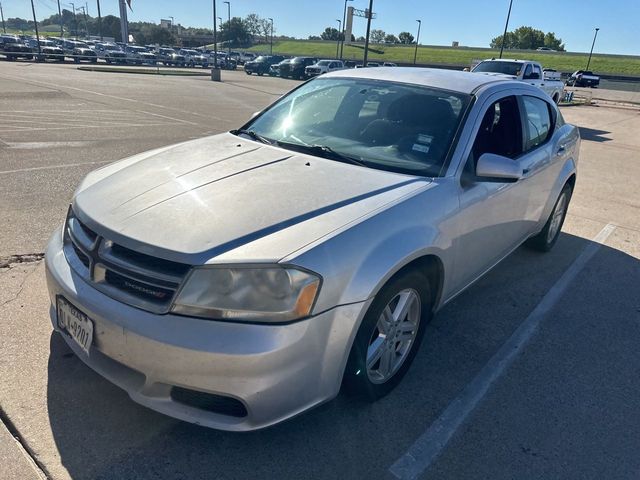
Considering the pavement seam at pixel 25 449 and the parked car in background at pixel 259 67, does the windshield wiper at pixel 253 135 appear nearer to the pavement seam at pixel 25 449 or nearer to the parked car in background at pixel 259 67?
the pavement seam at pixel 25 449

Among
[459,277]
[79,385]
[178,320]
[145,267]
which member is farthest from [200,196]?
[459,277]

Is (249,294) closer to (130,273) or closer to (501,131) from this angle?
(130,273)

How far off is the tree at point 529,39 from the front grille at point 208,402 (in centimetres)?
12518

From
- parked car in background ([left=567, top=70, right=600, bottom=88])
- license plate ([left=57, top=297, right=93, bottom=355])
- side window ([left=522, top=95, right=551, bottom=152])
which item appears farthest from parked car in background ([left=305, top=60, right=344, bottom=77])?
license plate ([left=57, top=297, right=93, bottom=355])

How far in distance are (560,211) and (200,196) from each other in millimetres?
4117

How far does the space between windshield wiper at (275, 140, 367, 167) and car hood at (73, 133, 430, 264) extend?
7 cm

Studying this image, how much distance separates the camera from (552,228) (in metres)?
5.02

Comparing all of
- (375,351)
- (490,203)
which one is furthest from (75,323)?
(490,203)

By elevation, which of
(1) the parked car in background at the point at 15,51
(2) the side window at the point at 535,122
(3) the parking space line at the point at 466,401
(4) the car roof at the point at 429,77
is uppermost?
(4) the car roof at the point at 429,77

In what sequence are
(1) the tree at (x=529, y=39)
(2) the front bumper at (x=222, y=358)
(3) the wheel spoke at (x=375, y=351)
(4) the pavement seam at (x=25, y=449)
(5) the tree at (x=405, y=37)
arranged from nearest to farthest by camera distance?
(2) the front bumper at (x=222, y=358)
(4) the pavement seam at (x=25, y=449)
(3) the wheel spoke at (x=375, y=351)
(1) the tree at (x=529, y=39)
(5) the tree at (x=405, y=37)

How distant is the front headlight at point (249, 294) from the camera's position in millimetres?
1990

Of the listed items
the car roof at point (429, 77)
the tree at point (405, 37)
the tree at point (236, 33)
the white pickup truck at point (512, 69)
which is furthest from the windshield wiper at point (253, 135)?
the tree at point (405, 37)

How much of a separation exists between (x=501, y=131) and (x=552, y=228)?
1929 mm

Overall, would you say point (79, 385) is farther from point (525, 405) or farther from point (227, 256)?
point (525, 405)
